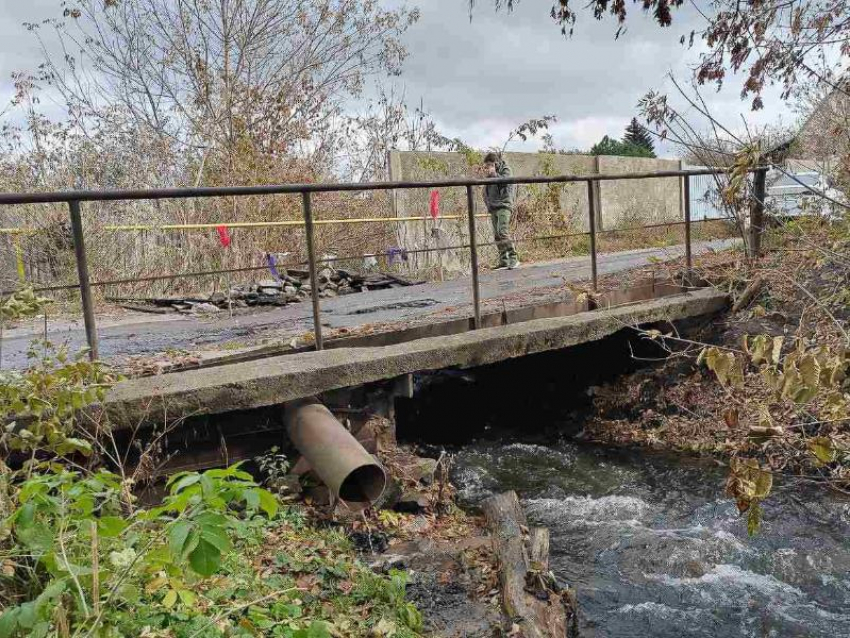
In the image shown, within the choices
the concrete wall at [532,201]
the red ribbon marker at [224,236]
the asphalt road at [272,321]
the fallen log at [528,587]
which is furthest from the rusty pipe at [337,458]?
the concrete wall at [532,201]

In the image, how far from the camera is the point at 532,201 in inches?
659

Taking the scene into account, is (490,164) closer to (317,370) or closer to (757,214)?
(757,214)

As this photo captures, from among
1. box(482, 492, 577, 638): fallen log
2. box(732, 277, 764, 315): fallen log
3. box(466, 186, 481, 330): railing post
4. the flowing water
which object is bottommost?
the flowing water

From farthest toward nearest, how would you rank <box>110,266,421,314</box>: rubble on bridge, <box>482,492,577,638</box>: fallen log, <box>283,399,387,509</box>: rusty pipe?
<box>110,266,421,314</box>: rubble on bridge < <box>283,399,387,509</box>: rusty pipe < <box>482,492,577,638</box>: fallen log

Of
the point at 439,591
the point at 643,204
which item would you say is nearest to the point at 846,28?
the point at 439,591

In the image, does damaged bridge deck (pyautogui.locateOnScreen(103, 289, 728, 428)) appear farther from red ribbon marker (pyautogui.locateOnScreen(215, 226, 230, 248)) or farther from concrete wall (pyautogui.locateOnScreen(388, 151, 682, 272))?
red ribbon marker (pyautogui.locateOnScreen(215, 226, 230, 248))

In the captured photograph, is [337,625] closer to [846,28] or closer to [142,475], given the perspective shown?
[142,475]

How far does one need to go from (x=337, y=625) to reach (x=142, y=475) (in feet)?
5.13

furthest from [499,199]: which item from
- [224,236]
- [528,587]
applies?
[528,587]

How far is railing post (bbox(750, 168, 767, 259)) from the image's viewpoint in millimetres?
7662

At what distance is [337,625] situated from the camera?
321 cm

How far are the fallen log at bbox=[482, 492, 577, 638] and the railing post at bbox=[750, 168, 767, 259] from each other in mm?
4629

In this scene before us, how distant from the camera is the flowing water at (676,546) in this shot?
4.14 m

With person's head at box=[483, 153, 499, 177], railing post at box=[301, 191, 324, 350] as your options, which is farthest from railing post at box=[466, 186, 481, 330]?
person's head at box=[483, 153, 499, 177]
